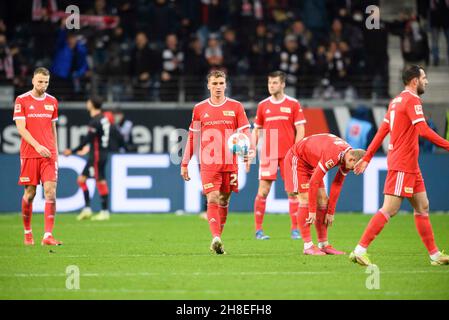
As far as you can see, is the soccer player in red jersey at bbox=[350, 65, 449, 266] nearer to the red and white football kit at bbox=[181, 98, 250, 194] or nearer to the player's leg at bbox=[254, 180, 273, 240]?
the red and white football kit at bbox=[181, 98, 250, 194]

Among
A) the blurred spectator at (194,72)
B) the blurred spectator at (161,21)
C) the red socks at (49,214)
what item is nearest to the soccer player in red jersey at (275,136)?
the red socks at (49,214)

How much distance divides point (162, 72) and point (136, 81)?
643 millimetres

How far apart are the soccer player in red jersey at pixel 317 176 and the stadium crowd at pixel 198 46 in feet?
33.8

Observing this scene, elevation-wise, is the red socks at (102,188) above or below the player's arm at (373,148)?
below

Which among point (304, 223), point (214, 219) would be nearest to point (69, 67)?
point (214, 219)

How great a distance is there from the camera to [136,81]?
76.7ft

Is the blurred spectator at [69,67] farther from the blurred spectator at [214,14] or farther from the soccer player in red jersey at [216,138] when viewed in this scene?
the soccer player in red jersey at [216,138]

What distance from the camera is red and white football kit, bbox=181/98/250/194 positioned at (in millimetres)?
12562

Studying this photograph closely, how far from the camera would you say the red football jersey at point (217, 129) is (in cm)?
1262

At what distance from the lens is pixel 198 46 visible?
24.0 meters

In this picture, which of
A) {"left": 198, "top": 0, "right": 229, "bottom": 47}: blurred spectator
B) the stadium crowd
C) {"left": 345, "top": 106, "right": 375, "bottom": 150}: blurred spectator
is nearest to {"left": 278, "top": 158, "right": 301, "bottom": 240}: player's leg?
{"left": 345, "top": 106, "right": 375, "bottom": 150}: blurred spectator

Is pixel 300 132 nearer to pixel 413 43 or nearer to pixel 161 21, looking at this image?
pixel 413 43

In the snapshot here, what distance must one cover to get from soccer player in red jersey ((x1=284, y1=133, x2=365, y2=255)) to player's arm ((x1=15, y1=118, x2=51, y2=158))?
3.10 meters

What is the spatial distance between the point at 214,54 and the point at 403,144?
13.4m
